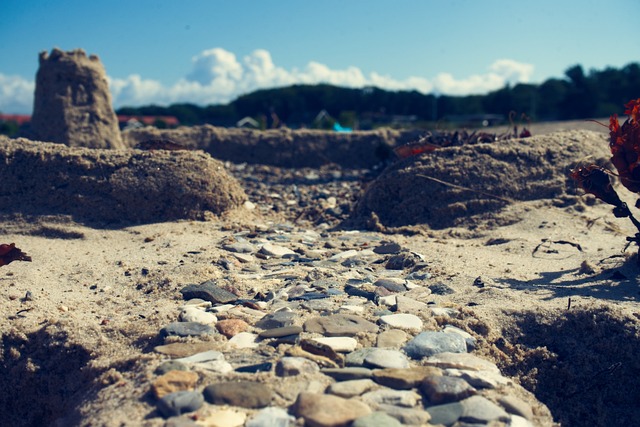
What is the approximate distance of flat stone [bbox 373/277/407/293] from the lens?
3.43 metres

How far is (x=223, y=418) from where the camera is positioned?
1.95m

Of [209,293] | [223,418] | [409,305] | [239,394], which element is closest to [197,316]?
[209,293]

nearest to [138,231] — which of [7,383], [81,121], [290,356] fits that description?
[7,383]

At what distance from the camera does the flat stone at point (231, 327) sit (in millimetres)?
2691

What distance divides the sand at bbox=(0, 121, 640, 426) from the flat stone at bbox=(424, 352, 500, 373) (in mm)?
192

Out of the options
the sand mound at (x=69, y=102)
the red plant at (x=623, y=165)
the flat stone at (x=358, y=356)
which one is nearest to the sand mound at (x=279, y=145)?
the sand mound at (x=69, y=102)

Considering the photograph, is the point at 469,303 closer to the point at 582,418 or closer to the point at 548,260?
the point at 582,418

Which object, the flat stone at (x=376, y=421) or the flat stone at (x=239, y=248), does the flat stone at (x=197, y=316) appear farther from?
the flat stone at (x=239, y=248)

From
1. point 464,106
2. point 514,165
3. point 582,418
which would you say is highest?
point 464,106

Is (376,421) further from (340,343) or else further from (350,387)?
(340,343)

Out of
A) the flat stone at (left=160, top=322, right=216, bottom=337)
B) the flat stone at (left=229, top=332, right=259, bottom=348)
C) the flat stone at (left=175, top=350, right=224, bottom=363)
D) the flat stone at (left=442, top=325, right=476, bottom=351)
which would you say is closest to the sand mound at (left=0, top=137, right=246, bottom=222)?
the flat stone at (left=160, top=322, right=216, bottom=337)

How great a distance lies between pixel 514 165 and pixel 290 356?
4.18 metres

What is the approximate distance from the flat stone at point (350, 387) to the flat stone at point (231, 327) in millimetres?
681

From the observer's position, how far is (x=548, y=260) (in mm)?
4141
